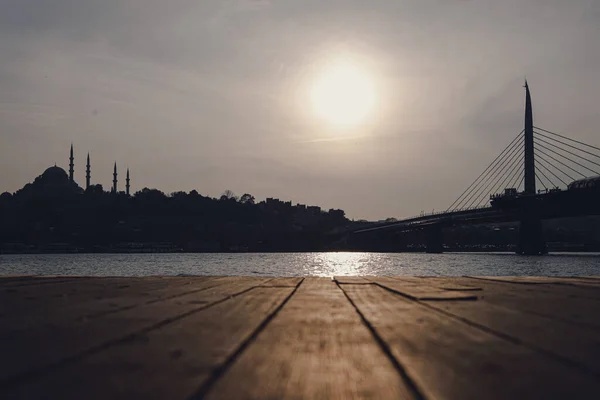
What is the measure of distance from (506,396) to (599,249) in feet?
538

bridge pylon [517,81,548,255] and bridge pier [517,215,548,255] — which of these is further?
bridge pier [517,215,548,255]

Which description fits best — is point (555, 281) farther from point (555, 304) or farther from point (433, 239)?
point (433, 239)

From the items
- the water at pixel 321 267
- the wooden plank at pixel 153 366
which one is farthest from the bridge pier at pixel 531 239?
the wooden plank at pixel 153 366

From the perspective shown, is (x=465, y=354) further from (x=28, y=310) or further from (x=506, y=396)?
(x=28, y=310)

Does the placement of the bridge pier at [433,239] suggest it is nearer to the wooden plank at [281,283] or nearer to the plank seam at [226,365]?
the wooden plank at [281,283]

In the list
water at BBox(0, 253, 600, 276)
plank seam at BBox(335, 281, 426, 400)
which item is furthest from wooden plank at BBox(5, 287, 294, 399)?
water at BBox(0, 253, 600, 276)

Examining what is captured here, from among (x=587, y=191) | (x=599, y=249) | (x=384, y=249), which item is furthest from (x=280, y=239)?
(x=587, y=191)

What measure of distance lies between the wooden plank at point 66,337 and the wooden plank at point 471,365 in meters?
1.57

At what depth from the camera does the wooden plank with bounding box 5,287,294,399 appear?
2.03 meters

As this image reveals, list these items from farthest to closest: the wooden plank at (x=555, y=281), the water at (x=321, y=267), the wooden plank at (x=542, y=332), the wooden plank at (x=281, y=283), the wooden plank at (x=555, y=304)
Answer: the water at (x=321, y=267) < the wooden plank at (x=281, y=283) < the wooden plank at (x=555, y=281) < the wooden plank at (x=555, y=304) < the wooden plank at (x=542, y=332)

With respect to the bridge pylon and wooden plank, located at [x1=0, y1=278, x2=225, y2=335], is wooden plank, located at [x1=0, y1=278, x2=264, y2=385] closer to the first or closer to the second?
wooden plank, located at [x1=0, y1=278, x2=225, y2=335]

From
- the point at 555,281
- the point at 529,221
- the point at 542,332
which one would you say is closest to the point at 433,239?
the point at 529,221

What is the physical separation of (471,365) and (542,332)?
121 cm

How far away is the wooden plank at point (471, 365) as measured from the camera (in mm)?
2059
